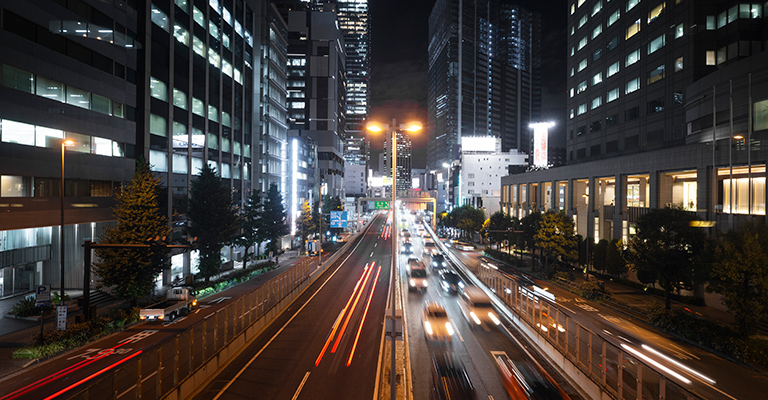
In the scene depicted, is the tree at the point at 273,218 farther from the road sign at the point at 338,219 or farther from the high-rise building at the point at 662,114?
the high-rise building at the point at 662,114

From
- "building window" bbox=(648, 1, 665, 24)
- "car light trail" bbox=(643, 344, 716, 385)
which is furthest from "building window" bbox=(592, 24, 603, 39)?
"car light trail" bbox=(643, 344, 716, 385)

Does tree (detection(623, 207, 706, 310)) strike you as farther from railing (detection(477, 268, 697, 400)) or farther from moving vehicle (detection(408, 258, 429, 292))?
moving vehicle (detection(408, 258, 429, 292))

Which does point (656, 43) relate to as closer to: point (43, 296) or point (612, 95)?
point (612, 95)

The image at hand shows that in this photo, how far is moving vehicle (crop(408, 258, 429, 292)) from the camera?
3483 cm

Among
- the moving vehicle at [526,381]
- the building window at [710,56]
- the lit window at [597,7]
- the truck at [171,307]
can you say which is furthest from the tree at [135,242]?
the lit window at [597,7]

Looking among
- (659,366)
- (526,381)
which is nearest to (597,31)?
(659,366)

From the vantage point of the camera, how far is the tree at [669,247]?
2489 cm

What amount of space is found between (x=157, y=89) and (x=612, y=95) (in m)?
61.2

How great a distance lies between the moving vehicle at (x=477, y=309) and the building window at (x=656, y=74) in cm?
3927

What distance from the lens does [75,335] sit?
65.9 feet

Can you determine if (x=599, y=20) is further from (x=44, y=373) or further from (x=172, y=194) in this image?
(x=44, y=373)

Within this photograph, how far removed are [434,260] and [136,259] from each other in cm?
3597

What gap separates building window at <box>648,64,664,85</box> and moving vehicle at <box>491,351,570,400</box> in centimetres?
4598

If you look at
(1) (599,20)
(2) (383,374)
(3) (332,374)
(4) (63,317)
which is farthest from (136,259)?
(1) (599,20)
